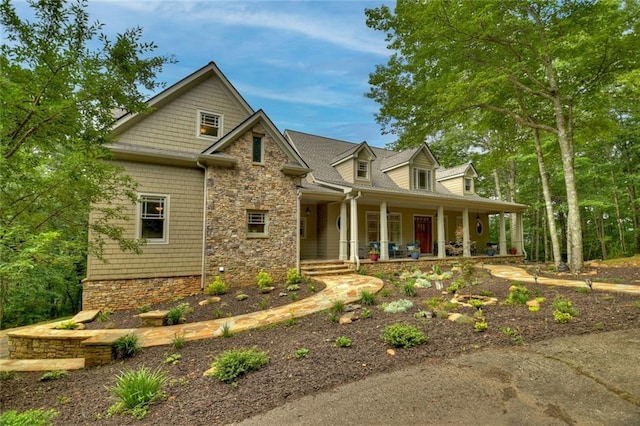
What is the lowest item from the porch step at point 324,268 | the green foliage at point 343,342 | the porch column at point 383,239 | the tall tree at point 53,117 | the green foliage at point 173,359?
the green foliage at point 173,359

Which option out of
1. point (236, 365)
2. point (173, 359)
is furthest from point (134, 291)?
point (236, 365)

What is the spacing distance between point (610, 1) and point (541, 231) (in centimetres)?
1891

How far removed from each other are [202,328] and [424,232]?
1314 cm

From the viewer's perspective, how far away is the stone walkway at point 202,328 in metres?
5.00

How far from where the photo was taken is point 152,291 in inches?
335

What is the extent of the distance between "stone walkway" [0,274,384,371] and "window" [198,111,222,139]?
620cm

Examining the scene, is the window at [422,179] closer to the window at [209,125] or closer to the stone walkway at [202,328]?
the stone walkway at [202,328]

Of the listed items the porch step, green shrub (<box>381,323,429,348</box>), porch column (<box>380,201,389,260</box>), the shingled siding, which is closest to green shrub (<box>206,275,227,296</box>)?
the shingled siding

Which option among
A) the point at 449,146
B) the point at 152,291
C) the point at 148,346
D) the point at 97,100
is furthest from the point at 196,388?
the point at 449,146

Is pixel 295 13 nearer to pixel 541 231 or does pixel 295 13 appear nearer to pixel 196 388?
pixel 196 388

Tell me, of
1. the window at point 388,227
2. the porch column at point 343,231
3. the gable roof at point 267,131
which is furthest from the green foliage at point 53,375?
the window at point 388,227

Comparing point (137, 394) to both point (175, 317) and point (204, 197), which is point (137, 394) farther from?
point (204, 197)

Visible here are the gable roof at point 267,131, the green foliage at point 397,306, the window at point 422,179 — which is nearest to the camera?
the green foliage at point 397,306

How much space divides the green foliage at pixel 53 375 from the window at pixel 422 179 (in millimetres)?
14548
